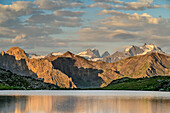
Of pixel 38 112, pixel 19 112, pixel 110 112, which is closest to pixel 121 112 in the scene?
pixel 110 112

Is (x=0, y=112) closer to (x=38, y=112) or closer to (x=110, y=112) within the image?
(x=38, y=112)

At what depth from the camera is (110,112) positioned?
60094mm

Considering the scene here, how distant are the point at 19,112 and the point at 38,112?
4.25 metres

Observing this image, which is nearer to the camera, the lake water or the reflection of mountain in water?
the reflection of mountain in water

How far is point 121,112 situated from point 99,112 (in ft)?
16.5

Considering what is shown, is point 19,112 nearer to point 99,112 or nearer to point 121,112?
point 99,112

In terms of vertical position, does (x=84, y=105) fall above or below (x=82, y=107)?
below

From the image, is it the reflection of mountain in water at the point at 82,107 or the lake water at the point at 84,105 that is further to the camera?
the lake water at the point at 84,105

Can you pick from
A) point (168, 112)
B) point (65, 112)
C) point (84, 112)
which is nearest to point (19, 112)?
point (65, 112)

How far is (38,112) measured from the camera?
60.1m

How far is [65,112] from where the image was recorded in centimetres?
5825

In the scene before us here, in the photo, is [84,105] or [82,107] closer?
[82,107]

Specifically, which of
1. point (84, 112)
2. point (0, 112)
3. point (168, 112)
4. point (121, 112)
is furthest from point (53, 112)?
point (168, 112)

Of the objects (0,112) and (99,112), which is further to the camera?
(99,112)
